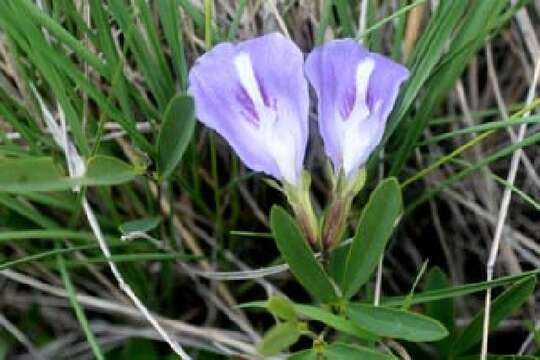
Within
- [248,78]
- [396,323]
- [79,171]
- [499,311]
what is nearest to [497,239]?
[499,311]

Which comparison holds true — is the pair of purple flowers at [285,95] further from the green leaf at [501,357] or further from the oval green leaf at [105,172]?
the green leaf at [501,357]

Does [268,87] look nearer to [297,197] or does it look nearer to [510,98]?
[297,197]

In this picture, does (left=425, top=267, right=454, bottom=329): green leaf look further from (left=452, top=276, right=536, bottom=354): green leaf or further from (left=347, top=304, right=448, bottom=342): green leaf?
(left=347, top=304, right=448, bottom=342): green leaf

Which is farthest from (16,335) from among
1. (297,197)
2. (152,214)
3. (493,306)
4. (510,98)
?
(510,98)

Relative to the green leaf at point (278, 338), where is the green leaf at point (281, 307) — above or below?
above

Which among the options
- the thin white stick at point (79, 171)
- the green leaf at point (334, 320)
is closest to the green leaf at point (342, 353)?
the green leaf at point (334, 320)

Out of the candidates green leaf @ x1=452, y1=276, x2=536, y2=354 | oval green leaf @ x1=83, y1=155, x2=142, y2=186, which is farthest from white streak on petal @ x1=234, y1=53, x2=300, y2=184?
green leaf @ x1=452, y1=276, x2=536, y2=354

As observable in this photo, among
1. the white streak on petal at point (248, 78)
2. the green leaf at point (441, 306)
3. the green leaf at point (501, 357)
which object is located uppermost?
the white streak on petal at point (248, 78)
